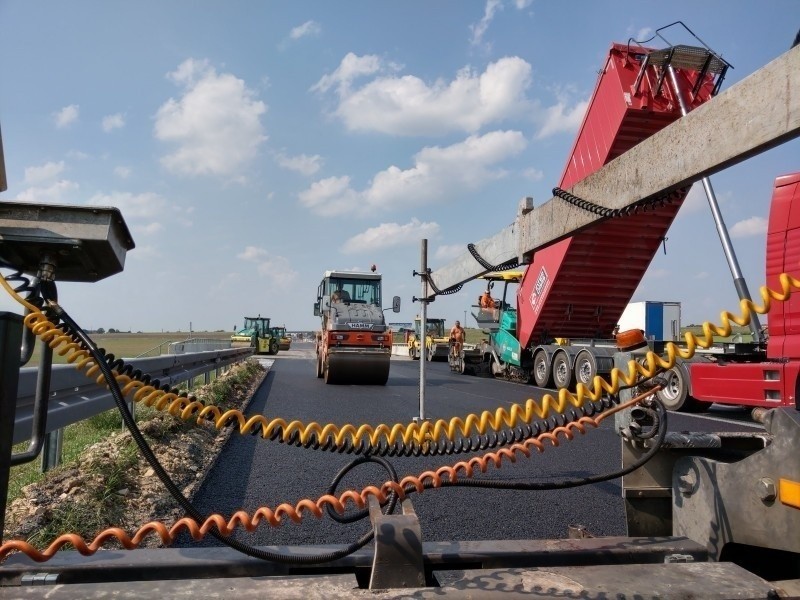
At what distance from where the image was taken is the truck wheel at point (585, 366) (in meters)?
13.1

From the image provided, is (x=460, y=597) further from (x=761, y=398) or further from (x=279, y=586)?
(x=761, y=398)

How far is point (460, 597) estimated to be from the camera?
62.2 inches

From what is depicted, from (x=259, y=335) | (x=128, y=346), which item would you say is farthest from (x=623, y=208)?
(x=128, y=346)

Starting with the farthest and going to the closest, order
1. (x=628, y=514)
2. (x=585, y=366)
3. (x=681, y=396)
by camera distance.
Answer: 1. (x=585, y=366)
2. (x=681, y=396)
3. (x=628, y=514)

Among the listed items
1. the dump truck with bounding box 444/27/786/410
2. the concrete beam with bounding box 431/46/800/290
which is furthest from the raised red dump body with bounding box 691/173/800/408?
the concrete beam with bounding box 431/46/800/290

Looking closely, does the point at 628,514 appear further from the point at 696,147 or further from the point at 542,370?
the point at 542,370

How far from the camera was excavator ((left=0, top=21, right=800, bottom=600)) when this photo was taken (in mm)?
1728

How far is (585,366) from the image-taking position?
1341 centimetres

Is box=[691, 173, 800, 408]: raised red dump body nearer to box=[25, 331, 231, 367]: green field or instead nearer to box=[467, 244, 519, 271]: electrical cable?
box=[467, 244, 519, 271]: electrical cable

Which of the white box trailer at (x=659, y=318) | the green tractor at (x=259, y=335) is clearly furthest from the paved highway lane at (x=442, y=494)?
the green tractor at (x=259, y=335)

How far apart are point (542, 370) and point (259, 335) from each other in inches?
1150

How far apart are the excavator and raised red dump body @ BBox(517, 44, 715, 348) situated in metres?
5.47

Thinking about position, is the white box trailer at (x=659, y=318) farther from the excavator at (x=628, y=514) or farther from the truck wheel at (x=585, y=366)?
the excavator at (x=628, y=514)

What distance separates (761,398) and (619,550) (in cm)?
681
